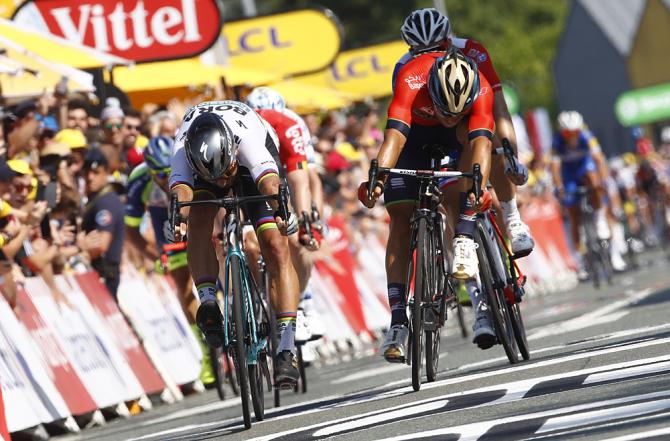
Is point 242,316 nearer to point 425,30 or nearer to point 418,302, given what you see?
point 418,302

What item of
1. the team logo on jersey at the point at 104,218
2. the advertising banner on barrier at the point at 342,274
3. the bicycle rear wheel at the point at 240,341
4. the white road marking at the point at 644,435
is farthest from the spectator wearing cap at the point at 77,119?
the white road marking at the point at 644,435

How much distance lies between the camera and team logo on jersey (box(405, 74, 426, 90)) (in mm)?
10391

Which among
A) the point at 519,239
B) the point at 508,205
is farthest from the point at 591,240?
the point at 519,239

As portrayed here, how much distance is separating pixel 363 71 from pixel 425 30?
25.9m

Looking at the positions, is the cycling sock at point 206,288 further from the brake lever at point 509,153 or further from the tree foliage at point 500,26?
the tree foliage at point 500,26

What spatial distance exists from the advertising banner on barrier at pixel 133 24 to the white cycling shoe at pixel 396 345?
8411 mm

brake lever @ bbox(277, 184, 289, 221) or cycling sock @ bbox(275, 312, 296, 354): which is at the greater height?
brake lever @ bbox(277, 184, 289, 221)

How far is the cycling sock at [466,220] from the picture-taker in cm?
1032

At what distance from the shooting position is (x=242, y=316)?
32.3 feet

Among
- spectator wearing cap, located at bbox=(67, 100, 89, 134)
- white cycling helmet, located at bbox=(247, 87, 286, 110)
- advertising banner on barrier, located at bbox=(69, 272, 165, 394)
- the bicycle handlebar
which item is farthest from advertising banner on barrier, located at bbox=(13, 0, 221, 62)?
the bicycle handlebar

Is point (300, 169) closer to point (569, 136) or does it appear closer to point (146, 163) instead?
point (146, 163)

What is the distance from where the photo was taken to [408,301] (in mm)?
10461

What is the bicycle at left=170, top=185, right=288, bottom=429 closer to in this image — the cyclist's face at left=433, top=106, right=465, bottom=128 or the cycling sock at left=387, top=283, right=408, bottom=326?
the cycling sock at left=387, top=283, right=408, bottom=326

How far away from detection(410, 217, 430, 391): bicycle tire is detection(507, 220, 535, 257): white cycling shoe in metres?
1.22
